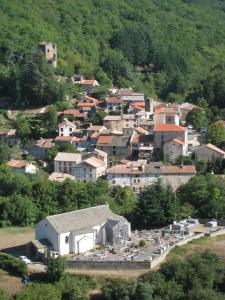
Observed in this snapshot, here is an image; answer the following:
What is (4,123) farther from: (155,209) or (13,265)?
(13,265)

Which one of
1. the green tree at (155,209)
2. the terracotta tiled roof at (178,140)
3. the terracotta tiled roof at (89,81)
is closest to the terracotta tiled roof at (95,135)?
the terracotta tiled roof at (178,140)

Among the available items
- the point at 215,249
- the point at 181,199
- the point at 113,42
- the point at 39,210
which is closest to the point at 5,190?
the point at 39,210

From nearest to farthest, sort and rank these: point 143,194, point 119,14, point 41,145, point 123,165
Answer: point 143,194
point 123,165
point 41,145
point 119,14

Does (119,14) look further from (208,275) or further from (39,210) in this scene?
(208,275)

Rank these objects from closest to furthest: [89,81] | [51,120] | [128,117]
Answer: [128,117] → [51,120] → [89,81]

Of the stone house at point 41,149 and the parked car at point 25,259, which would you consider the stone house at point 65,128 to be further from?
the parked car at point 25,259

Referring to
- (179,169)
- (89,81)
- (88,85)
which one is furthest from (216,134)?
(89,81)
